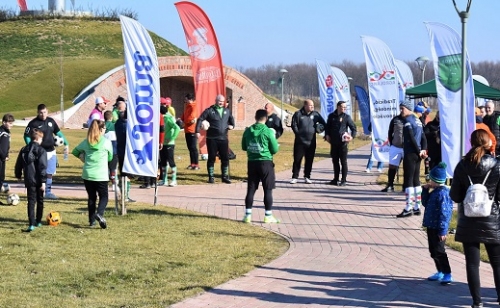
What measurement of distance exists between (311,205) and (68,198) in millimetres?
4402

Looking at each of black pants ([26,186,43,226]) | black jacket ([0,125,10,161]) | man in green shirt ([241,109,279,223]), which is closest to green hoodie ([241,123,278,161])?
man in green shirt ([241,109,279,223])

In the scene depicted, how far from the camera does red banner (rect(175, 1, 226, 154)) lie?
18219 millimetres

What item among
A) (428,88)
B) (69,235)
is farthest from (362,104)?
(69,235)

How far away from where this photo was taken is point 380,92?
1714cm

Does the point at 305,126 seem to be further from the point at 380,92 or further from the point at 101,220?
the point at 101,220

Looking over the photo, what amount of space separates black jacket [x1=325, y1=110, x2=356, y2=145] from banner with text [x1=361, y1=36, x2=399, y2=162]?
56 cm

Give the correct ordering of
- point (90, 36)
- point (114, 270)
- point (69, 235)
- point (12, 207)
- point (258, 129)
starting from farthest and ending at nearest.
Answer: point (90, 36)
point (12, 207)
point (258, 129)
point (69, 235)
point (114, 270)

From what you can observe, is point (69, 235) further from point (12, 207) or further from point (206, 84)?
point (206, 84)

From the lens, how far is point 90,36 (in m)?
89.5

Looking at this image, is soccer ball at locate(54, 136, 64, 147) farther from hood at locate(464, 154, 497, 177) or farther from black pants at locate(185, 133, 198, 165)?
hood at locate(464, 154, 497, 177)

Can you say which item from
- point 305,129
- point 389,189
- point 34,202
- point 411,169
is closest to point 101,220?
point 34,202

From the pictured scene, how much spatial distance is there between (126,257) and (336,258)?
2.45 m

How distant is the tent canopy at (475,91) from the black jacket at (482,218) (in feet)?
63.7

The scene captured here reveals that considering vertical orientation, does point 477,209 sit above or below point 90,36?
below
